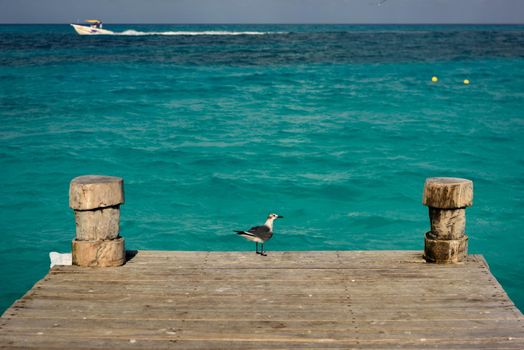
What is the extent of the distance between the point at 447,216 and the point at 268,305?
228 cm

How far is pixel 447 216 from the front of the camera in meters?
7.13

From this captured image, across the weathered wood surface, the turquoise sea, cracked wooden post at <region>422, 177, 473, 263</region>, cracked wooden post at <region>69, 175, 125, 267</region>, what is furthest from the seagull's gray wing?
the turquoise sea

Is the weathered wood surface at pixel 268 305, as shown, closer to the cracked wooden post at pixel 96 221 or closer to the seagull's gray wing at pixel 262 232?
the cracked wooden post at pixel 96 221

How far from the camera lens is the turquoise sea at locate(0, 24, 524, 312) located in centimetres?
1428

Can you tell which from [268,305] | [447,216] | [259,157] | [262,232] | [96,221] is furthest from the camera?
[259,157]

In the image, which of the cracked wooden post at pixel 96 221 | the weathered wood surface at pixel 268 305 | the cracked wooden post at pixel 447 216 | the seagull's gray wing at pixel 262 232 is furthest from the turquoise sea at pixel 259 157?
the seagull's gray wing at pixel 262 232

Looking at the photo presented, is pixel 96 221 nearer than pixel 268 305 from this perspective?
No

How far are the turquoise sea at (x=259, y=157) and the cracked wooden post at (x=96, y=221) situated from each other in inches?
192

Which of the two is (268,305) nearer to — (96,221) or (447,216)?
(96,221)

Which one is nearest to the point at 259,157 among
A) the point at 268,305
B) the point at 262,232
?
the point at 262,232

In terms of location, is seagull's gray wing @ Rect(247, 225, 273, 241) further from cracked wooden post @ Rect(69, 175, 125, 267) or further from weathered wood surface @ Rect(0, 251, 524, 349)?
cracked wooden post @ Rect(69, 175, 125, 267)

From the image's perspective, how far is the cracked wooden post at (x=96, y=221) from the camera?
22.6ft

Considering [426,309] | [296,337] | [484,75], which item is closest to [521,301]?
[426,309]

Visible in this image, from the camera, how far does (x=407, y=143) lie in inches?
916
